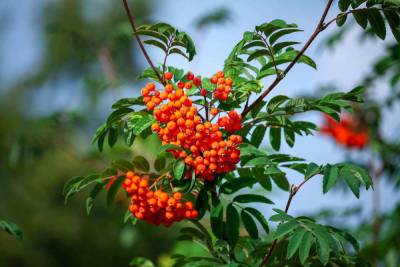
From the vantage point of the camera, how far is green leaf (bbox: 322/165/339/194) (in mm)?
1417

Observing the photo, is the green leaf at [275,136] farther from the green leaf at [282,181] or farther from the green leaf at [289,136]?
the green leaf at [282,181]

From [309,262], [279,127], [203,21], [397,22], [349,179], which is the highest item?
[203,21]

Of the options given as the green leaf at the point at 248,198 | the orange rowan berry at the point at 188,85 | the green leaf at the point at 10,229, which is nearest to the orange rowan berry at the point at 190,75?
the orange rowan berry at the point at 188,85

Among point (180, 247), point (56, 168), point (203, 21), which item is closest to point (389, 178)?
point (180, 247)

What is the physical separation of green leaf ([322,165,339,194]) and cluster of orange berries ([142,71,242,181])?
233mm

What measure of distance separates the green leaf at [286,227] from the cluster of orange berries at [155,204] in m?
0.25

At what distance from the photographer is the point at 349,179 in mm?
1416

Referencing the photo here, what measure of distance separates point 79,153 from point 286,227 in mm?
8603

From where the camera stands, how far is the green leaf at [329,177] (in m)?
1.42

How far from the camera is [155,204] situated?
1.51m

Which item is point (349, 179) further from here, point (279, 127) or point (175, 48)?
point (175, 48)

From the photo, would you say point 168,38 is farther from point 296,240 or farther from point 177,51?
point 296,240

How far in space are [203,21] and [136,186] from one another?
3.36m

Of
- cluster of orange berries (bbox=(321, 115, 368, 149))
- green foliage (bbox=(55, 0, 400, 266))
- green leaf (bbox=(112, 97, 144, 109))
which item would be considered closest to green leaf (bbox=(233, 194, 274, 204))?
green foliage (bbox=(55, 0, 400, 266))
